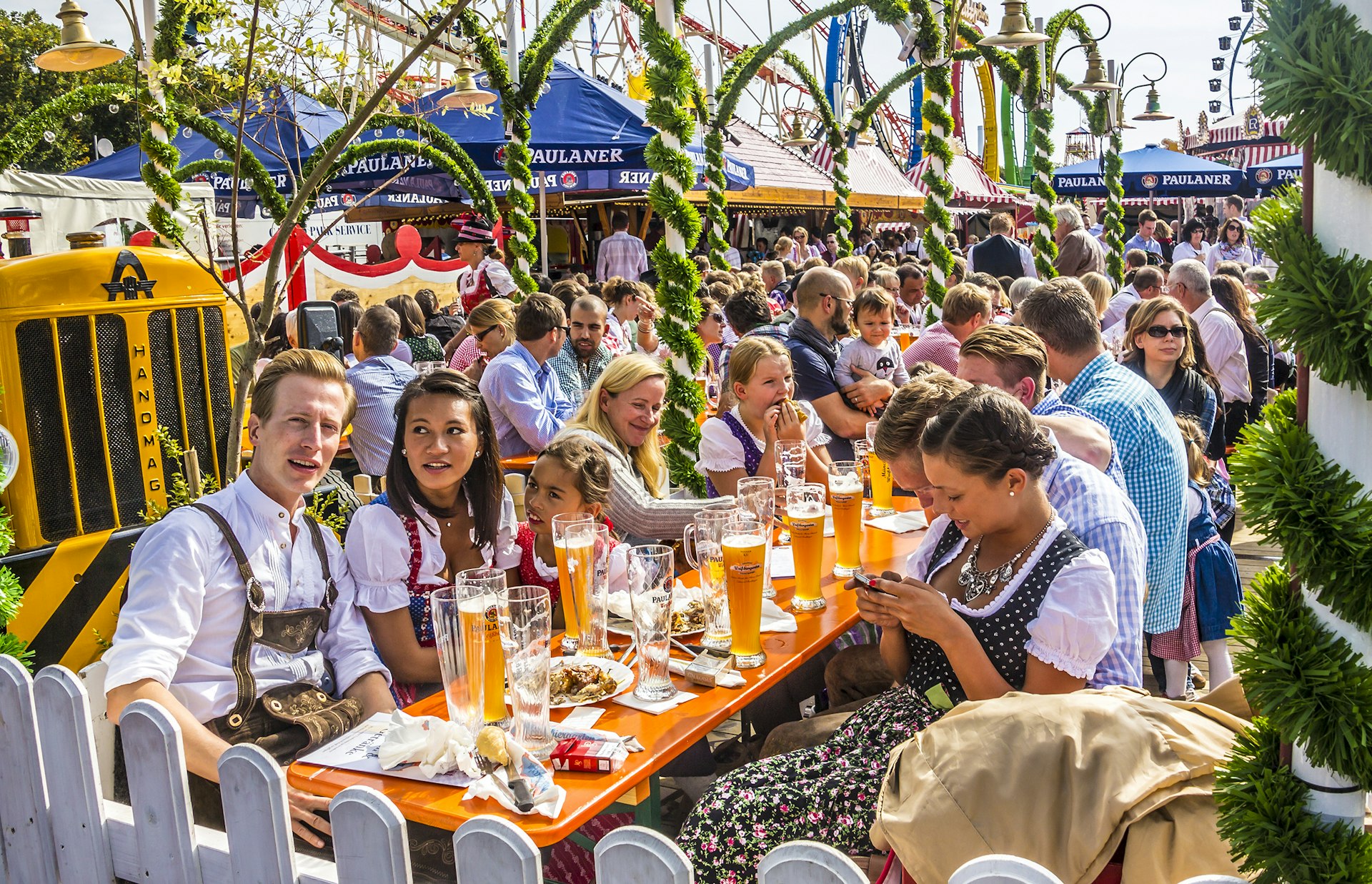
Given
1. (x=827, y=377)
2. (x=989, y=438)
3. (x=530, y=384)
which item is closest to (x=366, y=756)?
(x=989, y=438)

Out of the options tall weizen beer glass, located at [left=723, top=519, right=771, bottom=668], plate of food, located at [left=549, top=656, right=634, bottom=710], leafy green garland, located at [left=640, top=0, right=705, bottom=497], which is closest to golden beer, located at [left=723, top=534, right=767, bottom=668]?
tall weizen beer glass, located at [left=723, top=519, right=771, bottom=668]

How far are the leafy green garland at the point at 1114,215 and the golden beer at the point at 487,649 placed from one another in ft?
31.0

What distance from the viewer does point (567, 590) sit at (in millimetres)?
2361

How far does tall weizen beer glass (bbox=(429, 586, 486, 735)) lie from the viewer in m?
1.89

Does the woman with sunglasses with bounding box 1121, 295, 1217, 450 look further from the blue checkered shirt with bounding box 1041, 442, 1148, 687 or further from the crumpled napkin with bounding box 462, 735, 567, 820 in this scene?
the crumpled napkin with bounding box 462, 735, 567, 820

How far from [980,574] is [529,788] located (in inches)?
41.3

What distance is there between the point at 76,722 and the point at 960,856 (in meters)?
1.51

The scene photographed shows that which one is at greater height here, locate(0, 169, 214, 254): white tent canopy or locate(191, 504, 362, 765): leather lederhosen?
locate(0, 169, 214, 254): white tent canopy

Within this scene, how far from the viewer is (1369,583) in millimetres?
1015

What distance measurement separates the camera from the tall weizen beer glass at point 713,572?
2291mm

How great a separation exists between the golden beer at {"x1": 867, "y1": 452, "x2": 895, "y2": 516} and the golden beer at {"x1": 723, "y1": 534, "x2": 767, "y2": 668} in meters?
1.47

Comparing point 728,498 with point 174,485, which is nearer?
point 728,498

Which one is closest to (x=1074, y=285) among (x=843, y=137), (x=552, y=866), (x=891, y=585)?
(x=891, y=585)

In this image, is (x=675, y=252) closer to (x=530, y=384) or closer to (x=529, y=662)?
(x=530, y=384)
